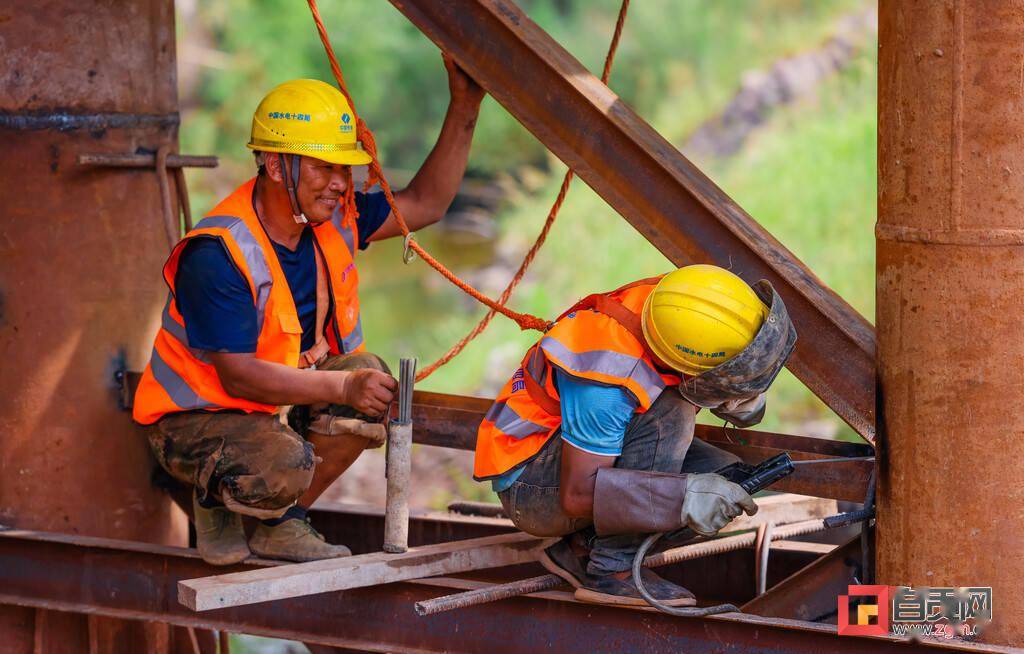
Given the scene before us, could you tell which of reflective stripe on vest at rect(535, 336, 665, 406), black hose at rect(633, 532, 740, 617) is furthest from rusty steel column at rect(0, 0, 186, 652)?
A: black hose at rect(633, 532, 740, 617)

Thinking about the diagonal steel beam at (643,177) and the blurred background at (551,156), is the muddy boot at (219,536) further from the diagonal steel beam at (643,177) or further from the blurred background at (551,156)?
the blurred background at (551,156)

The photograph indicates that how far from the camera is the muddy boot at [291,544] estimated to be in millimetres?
4273

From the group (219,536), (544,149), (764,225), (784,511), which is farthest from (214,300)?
(544,149)

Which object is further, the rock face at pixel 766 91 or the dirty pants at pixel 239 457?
the rock face at pixel 766 91

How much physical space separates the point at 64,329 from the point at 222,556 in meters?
1.01

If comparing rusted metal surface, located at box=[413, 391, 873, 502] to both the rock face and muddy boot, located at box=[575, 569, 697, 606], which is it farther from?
the rock face

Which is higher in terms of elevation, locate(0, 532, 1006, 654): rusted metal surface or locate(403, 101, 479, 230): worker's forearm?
locate(403, 101, 479, 230): worker's forearm

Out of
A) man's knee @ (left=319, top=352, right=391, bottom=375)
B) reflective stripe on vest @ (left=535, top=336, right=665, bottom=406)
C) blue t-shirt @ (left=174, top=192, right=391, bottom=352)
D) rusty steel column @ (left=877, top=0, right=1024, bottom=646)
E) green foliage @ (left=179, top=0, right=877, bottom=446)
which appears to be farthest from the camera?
green foliage @ (left=179, top=0, right=877, bottom=446)

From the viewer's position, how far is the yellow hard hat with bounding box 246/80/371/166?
4184mm

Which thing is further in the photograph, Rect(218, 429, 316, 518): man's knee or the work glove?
Rect(218, 429, 316, 518): man's knee

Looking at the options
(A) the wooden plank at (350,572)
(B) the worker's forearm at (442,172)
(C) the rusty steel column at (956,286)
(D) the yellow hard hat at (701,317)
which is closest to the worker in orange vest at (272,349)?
(B) the worker's forearm at (442,172)

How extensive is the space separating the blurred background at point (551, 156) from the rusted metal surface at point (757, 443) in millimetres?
5445

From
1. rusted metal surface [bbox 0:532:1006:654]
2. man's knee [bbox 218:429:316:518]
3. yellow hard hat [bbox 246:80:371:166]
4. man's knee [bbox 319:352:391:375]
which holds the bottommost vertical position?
rusted metal surface [bbox 0:532:1006:654]

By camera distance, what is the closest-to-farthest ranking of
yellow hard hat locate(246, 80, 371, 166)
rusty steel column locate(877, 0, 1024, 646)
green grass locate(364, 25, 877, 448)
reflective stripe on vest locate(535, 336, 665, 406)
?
rusty steel column locate(877, 0, 1024, 646), reflective stripe on vest locate(535, 336, 665, 406), yellow hard hat locate(246, 80, 371, 166), green grass locate(364, 25, 877, 448)
